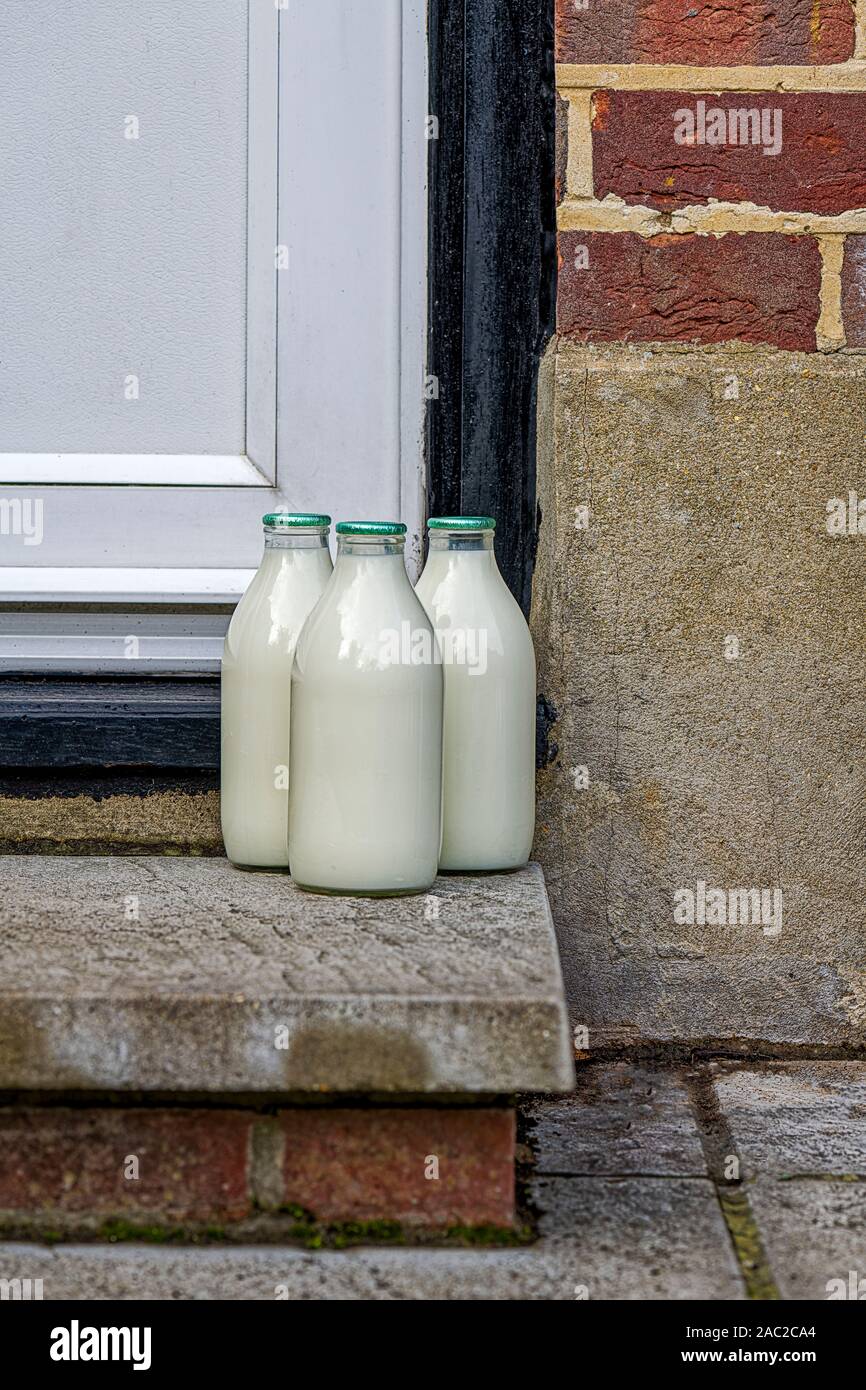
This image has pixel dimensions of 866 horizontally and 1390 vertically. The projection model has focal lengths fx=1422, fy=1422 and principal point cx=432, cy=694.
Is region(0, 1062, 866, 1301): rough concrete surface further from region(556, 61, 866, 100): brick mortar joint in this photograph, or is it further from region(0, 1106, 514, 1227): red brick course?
region(556, 61, 866, 100): brick mortar joint

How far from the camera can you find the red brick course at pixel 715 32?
138 cm

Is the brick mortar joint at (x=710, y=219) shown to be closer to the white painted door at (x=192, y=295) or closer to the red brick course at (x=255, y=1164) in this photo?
the white painted door at (x=192, y=295)

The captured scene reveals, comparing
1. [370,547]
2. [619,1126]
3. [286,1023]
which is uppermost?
[370,547]

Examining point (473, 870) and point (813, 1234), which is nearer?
point (813, 1234)

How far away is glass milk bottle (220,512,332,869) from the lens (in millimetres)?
1289

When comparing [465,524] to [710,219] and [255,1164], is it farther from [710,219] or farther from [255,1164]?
[255,1164]

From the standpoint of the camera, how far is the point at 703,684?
1.42 meters

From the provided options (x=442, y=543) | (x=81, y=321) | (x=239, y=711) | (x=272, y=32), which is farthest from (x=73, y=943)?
(x=272, y=32)

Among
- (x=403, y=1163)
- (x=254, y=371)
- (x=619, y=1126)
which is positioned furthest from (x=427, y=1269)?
(x=254, y=371)

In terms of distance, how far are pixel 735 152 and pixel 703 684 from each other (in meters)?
0.52

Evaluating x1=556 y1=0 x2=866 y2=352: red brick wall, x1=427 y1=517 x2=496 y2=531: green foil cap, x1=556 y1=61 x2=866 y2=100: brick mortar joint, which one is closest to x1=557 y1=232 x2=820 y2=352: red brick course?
x1=556 y1=0 x2=866 y2=352: red brick wall

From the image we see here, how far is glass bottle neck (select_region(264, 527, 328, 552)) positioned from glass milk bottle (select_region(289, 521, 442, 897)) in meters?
0.12

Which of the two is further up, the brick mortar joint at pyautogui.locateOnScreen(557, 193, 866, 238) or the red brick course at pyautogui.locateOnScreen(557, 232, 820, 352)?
the brick mortar joint at pyautogui.locateOnScreen(557, 193, 866, 238)
